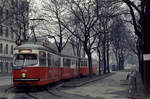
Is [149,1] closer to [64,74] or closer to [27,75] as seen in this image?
[27,75]

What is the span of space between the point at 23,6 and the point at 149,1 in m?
22.3

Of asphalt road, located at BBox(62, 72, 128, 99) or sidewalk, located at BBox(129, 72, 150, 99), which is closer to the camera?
sidewalk, located at BBox(129, 72, 150, 99)

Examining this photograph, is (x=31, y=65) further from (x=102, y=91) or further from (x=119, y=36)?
(x=119, y=36)

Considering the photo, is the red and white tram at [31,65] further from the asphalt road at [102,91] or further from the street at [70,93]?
the asphalt road at [102,91]

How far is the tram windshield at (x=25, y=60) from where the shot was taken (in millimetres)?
18697

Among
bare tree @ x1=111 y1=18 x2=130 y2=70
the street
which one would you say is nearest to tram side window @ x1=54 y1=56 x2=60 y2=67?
the street

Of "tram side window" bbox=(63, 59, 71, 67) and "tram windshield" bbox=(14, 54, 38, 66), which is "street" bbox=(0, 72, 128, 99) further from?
"tram side window" bbox=(63, 59, 71, 67)

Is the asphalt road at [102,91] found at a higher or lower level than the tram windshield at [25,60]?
lower

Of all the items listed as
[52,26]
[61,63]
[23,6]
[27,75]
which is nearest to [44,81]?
[27,75]

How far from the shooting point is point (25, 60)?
18766 mm

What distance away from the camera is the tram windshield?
61.3ft

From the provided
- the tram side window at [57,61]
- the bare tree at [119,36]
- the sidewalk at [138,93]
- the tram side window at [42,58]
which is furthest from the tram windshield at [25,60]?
the bare tree at [119,36]

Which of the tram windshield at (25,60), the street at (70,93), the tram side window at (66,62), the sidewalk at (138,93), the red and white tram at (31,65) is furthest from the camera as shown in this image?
the tram side window at (66,62)

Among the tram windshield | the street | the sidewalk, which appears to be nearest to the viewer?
the sidewalk
